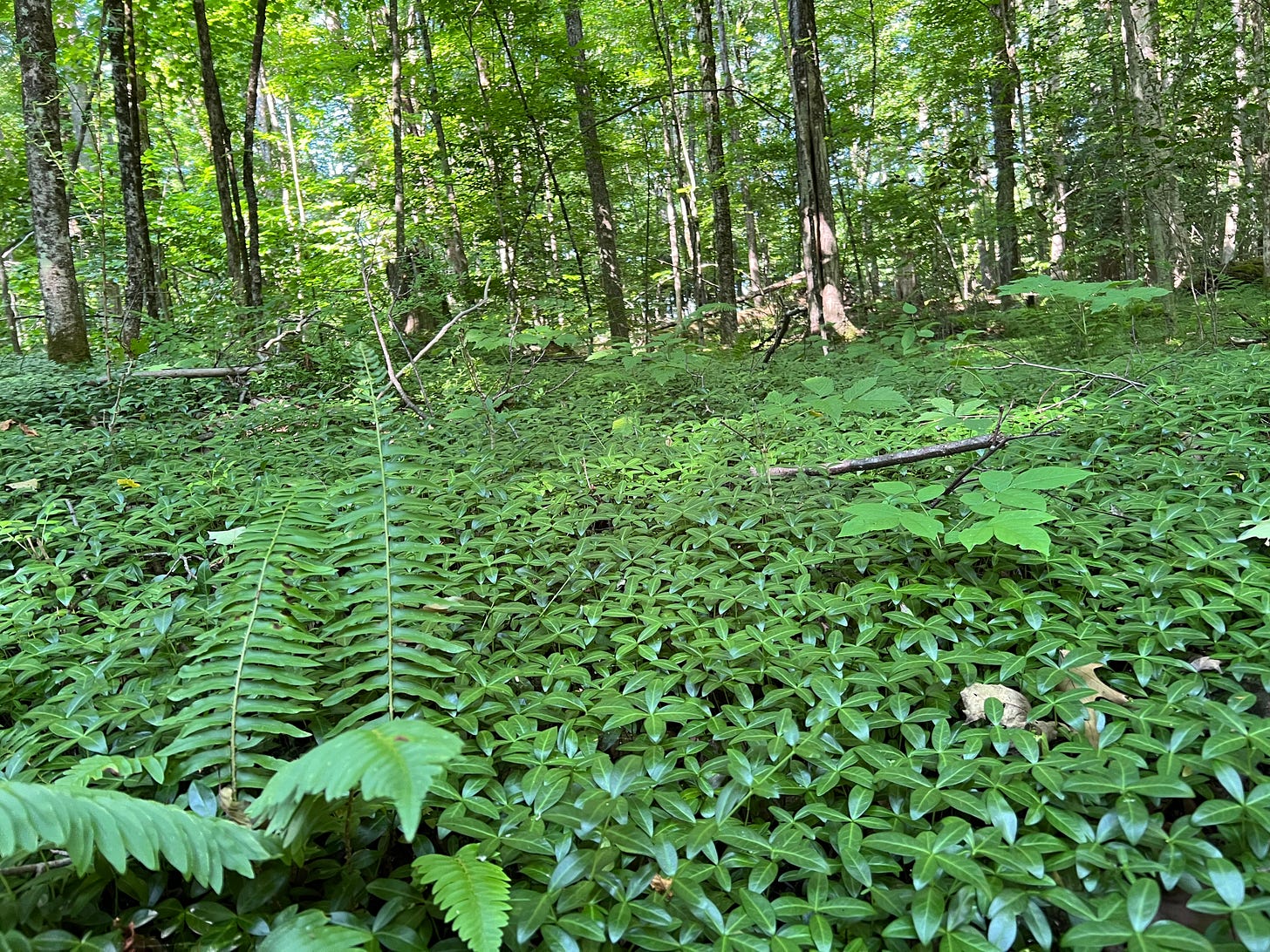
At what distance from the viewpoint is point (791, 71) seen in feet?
21.8

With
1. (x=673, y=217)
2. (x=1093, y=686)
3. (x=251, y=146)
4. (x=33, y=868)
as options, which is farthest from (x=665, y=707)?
(x=673, y=217)

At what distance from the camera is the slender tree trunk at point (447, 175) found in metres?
8.70

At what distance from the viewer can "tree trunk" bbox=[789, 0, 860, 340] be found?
6.44 metres

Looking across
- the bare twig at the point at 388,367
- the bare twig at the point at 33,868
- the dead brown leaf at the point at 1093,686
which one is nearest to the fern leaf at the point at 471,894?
the bare twig at the point at 33,868

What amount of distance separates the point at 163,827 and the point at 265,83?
21.0 meters

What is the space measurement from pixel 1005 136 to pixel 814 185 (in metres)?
4.24

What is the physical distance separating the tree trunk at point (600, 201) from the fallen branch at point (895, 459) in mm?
6267

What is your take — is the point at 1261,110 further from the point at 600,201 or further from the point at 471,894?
the point at 471,894

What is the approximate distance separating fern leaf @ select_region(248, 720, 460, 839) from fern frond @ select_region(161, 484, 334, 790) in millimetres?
343

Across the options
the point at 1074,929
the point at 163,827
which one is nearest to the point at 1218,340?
the point at 1074,929

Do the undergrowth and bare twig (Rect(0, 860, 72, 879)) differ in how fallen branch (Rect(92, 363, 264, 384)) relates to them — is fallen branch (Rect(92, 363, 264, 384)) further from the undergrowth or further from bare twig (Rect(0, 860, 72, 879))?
bare twig (Rect(0, 860, 72, 879))

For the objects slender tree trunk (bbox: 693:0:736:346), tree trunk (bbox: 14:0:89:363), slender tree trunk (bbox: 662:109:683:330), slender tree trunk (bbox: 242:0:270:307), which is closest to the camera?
tree trunk (bbox: 14:0:89:363)

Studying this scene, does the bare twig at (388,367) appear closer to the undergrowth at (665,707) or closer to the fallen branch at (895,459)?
the undergrowth at (665,707)

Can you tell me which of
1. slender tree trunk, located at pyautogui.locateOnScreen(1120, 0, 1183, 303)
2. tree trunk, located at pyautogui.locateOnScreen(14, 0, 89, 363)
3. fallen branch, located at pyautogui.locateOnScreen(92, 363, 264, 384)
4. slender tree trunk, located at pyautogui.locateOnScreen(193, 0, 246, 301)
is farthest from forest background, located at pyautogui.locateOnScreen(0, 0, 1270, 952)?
slender tree trunk, located at pyautogui.locateOnScreen(193, 0, 246, 301)
